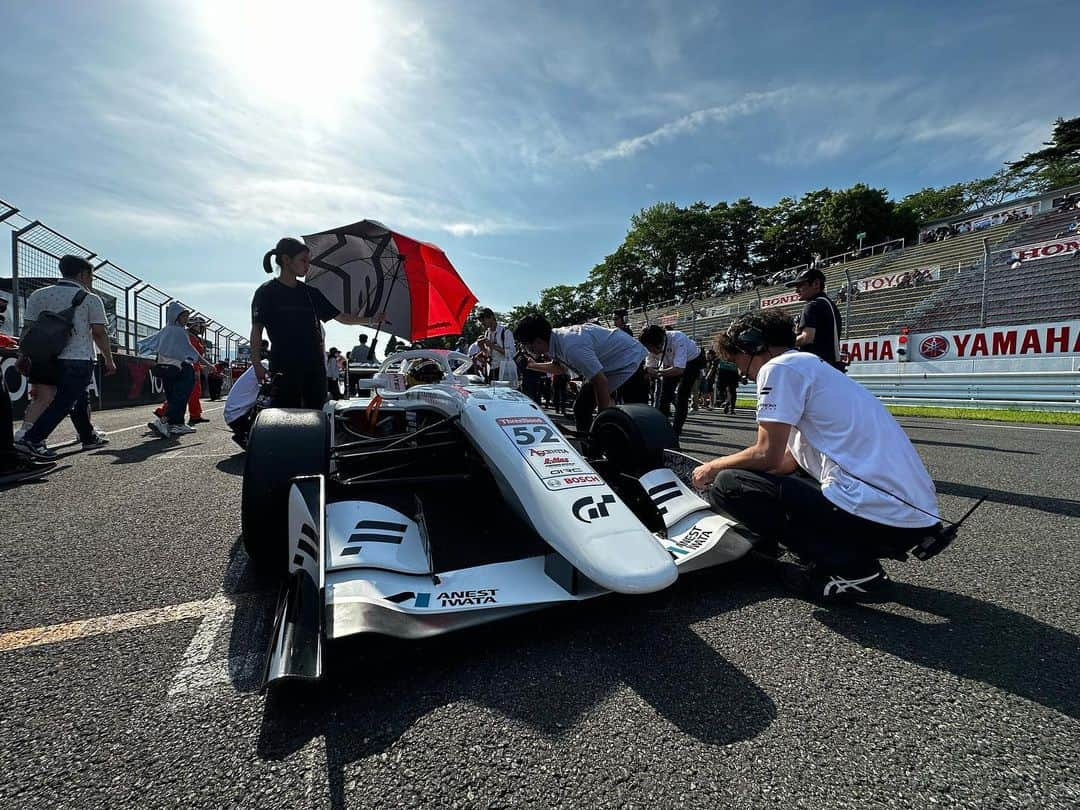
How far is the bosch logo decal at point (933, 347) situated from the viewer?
1263cm

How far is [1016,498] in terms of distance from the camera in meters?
A: 3.20

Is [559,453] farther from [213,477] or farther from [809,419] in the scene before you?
[213,477]

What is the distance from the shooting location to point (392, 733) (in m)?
1.19

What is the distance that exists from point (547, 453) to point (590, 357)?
2.03 meters

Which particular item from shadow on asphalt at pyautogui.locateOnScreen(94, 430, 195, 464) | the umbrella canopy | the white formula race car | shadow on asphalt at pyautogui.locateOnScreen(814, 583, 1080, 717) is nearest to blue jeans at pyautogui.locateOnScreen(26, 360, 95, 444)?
shadow on asphalt at pyautogui.locateOnScreen(94, 430, 195, 464)

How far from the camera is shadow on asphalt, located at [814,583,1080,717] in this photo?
137 centimetres

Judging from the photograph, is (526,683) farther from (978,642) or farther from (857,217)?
(857,217)

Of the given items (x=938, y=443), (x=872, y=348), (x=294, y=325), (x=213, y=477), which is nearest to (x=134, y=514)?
(x=213, y=477)

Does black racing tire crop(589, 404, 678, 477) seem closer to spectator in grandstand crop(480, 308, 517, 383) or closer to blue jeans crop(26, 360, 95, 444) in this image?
spectator in grandstand crop(480, 308, 517, 383)

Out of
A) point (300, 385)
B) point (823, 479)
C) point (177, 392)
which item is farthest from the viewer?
point (177, 392)

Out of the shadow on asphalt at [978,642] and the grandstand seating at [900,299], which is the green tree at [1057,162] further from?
the shadow on asphalt at [978,642]

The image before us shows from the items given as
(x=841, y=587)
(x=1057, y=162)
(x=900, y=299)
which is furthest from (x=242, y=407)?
(x=1057, y=162)

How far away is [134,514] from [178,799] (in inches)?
95.2

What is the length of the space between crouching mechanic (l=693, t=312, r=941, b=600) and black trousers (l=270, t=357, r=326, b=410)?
246cm
